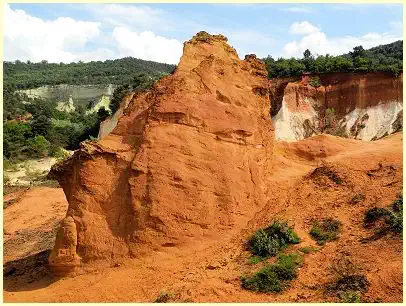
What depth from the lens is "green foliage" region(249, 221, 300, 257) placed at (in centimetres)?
1181

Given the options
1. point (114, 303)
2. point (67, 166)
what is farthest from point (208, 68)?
point (114, 303)

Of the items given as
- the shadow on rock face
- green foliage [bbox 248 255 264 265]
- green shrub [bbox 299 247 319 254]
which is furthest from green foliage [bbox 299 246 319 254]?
the shadow on rock face

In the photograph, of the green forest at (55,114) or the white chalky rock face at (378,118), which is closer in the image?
the white chalky rock face at (378,118)

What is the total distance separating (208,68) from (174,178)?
3299 millimetres

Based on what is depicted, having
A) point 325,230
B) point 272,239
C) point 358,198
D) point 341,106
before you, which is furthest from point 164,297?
point 341,106

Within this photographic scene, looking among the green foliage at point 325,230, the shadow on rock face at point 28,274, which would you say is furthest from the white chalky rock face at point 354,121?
the green foliage at point 325,230

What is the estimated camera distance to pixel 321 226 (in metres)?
12.5

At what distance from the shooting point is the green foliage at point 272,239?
11812 millimetres

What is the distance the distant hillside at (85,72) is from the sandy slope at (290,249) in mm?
73397

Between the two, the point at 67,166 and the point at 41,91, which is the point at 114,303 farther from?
the point at 41,91

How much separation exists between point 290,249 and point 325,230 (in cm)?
109

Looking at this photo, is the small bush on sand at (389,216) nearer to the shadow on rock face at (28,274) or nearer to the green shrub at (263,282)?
the green shrub at (263,282)

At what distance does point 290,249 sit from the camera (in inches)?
465

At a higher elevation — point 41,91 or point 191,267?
point 41,91
